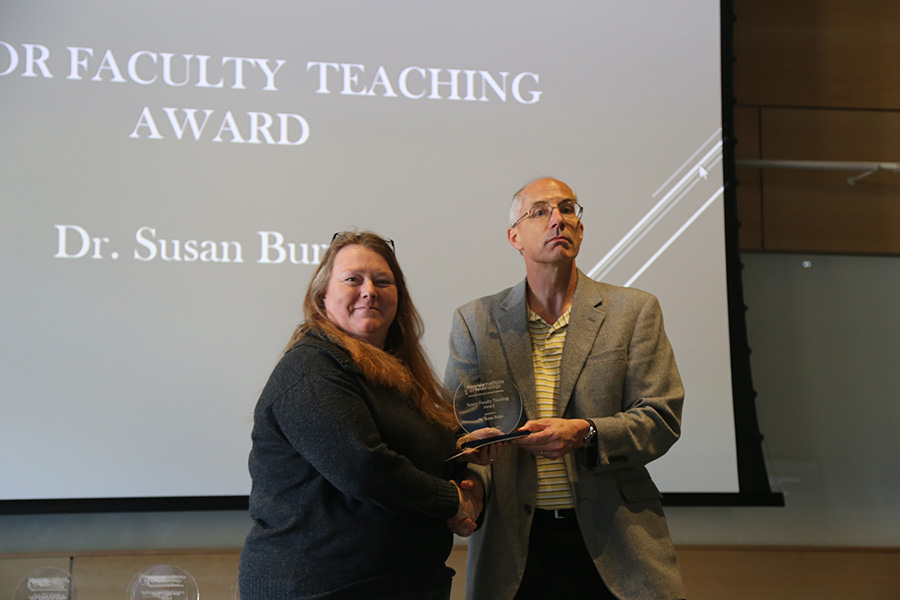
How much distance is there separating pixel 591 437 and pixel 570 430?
2.9 inches

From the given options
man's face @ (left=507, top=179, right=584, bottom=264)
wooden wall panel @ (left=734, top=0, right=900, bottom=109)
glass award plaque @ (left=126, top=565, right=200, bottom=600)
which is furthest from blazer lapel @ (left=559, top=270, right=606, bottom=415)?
wooden wall panel @ (left=734, top=0, right=900, bottom=109)

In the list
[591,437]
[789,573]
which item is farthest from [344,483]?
[789,573]

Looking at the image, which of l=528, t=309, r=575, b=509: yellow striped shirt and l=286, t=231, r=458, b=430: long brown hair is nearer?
l=286, t=231, r=458, b=430: long brown hair

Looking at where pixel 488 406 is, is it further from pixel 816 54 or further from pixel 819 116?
pixel 816 54

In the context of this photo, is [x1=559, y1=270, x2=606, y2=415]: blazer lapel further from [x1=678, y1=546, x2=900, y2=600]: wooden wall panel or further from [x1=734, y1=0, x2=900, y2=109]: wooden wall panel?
[x1=734, y1=0, x2=900, y2=109]: wooden wall panel

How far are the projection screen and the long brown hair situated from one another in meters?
1.56

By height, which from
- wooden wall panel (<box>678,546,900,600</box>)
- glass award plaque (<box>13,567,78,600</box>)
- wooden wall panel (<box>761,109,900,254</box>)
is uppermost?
wooden wall panel (<box>761,109,900,254</box>)

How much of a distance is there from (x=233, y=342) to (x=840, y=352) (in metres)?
2.92

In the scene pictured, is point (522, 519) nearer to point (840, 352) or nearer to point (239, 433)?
point (239, 433)

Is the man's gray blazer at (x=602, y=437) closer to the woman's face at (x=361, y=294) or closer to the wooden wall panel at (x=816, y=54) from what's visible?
the woman's face at (x=361, y=294)

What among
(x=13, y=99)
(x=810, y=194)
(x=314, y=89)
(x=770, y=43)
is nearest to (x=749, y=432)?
(x=810, y=194)

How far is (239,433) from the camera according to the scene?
3.37 meters

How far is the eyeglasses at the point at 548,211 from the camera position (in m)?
2.07

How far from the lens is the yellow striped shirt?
6.40 feet
